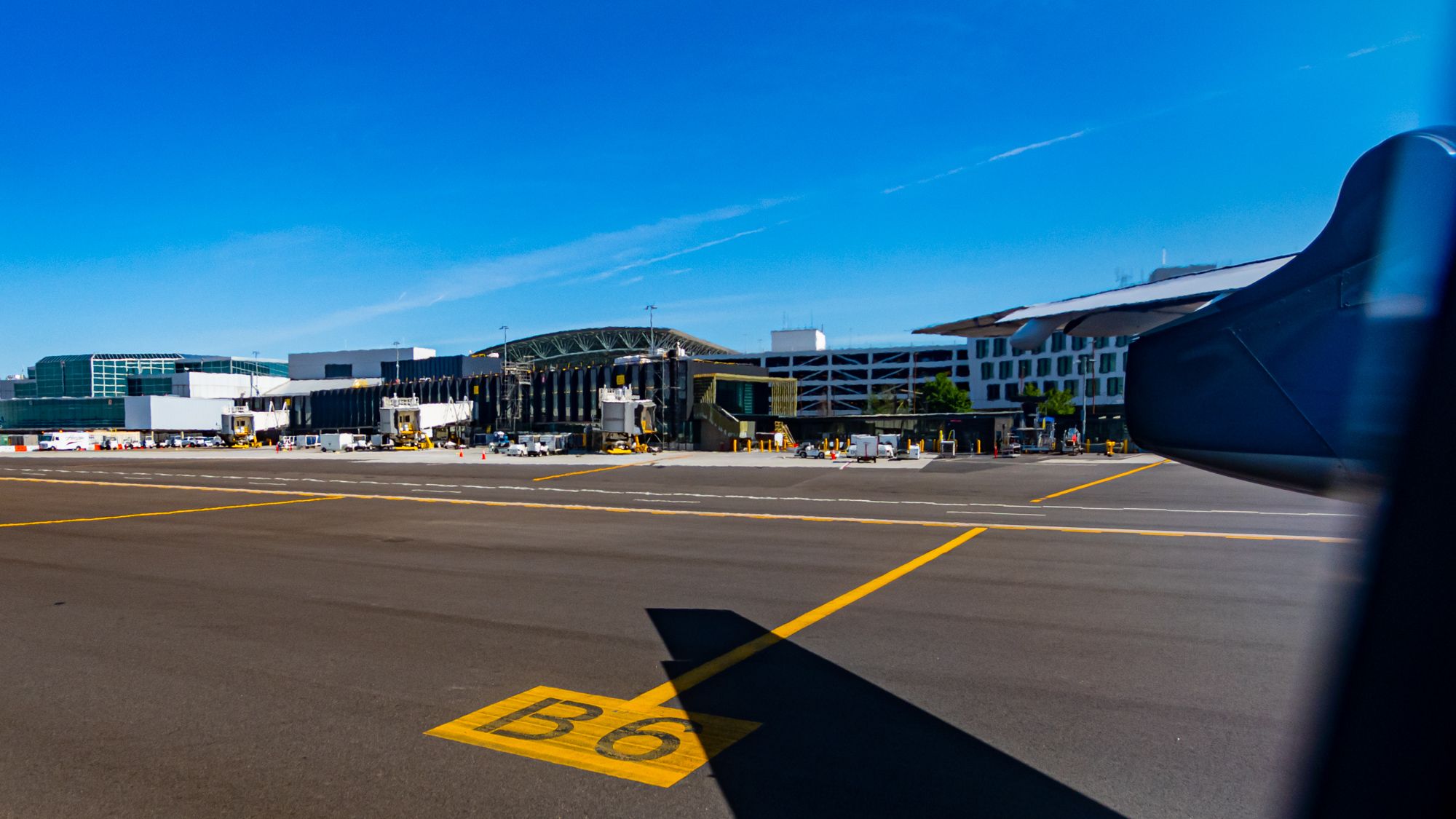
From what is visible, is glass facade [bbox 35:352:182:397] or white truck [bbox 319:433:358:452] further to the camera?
glass facade [bbox 35:352:182:397]

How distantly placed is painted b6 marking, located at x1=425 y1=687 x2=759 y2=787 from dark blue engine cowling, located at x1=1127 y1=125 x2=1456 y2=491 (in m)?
3.59

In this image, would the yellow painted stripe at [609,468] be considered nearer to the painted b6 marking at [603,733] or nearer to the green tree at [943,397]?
the painted b6 marking at [603,733]

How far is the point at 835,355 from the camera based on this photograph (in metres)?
129

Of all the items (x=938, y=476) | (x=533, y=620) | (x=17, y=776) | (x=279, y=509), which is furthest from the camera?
(x=938, y=476)

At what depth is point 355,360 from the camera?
469 feet

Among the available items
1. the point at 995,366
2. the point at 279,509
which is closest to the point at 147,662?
the point at 279,509

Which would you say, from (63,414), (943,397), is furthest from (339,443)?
(63,414)

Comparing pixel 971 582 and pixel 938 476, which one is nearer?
pixel 971 582

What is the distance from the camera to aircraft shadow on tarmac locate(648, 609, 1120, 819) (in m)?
4.87

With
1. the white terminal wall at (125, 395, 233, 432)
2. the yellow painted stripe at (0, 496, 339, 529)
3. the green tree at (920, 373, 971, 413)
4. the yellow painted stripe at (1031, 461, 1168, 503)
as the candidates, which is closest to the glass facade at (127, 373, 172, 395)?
the white terminal wall at (125, 395, 233, 432)

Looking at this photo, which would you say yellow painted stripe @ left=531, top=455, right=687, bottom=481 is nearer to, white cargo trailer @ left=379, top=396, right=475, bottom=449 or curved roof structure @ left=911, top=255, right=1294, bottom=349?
curved roof structure @ left=911, top=255, right=1294, bottom=349

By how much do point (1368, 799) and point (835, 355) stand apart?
128 metres

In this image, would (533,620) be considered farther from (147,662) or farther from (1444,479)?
(1444,479)

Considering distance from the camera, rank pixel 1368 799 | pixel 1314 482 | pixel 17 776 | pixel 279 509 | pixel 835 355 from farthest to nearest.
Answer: pixel 835 355 < pixel 279 509 < pixel 17 776 < pixel 1314 482 < pixel 1368 799
